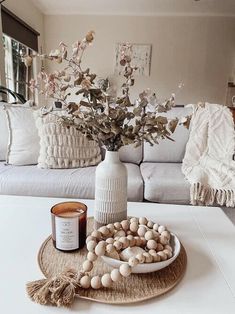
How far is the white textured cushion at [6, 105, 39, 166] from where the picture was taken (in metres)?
1.74

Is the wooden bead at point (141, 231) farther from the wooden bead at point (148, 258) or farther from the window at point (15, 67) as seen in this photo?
the window at point (15, 67)

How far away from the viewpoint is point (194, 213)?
3.24ft

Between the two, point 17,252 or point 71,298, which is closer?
point 71,298

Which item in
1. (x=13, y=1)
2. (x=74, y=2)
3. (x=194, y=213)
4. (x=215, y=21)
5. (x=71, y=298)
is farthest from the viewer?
(x=215, y=21)

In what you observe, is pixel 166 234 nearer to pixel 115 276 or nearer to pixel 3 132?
pixel 115 276

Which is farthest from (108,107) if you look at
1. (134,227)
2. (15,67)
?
(15,67)

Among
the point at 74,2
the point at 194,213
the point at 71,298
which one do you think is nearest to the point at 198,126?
the point at 194,213

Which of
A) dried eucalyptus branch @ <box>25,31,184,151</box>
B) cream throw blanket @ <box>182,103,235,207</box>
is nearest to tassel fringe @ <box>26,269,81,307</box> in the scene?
dried eucalyptus branch @ <box>25,31,184,151</box>

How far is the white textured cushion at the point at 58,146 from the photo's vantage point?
1.66 m

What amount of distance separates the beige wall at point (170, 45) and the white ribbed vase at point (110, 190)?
3.94 metres

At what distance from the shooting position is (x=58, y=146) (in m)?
1.67

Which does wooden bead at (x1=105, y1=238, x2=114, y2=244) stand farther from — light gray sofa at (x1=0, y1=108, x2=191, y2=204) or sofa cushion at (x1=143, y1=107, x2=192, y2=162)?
sofa cushion at (x1=143, y1=107, x2=192, y2=162)

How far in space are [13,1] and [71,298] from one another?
12.4 ft

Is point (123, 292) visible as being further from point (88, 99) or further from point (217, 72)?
point (217, 72)
